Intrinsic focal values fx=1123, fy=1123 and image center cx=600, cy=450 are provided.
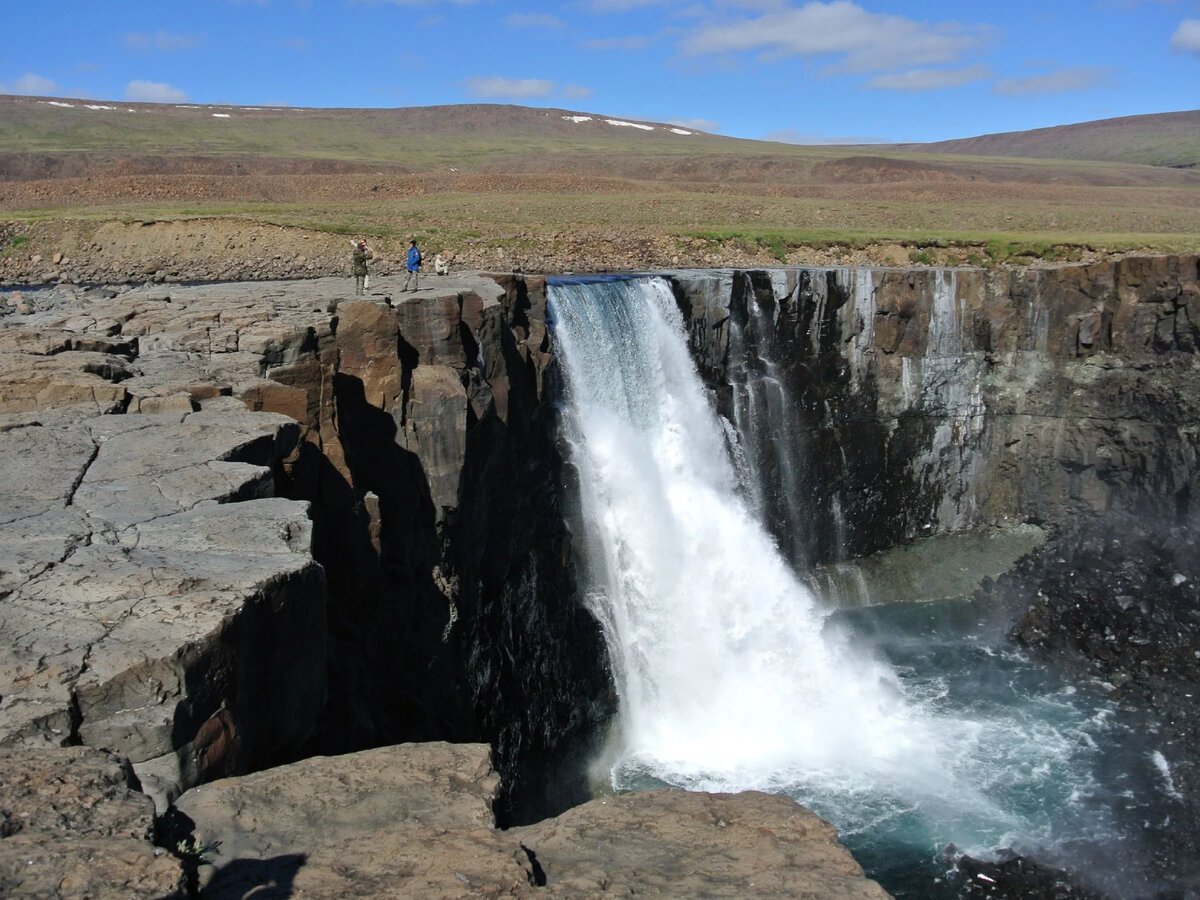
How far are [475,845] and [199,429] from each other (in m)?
7.08

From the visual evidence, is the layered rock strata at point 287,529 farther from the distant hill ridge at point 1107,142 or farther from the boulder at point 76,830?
the distant hill ridge at point 1107,142

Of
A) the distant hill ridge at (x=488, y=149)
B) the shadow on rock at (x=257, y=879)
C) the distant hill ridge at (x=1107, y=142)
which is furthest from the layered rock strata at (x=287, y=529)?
the distant hill ridge at (x=1107, y=142)

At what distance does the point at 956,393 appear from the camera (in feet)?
97.7

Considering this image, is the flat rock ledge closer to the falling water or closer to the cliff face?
the falling water

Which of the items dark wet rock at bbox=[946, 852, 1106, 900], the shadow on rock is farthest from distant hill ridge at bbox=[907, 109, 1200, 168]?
the shadow on rock

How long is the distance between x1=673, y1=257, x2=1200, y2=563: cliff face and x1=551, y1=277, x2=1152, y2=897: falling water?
2.21 metres

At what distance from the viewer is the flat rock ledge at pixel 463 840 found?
541cm

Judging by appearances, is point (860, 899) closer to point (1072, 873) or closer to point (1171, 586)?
point (1072, 873)

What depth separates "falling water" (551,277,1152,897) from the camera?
733 inches

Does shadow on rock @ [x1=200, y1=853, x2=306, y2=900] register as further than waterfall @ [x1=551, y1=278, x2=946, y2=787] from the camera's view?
No

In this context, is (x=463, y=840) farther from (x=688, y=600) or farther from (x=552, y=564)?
(x=688, y=600)

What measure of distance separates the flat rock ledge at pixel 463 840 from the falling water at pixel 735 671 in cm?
1185

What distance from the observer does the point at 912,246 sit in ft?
125

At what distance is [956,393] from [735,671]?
11.4 meters
